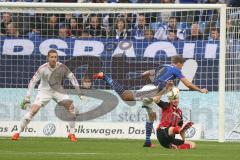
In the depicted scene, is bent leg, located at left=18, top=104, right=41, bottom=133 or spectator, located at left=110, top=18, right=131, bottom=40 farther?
spectator, located at left=110, top=18, right=131, bottom=40

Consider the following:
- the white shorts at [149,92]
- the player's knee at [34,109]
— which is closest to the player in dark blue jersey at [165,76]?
the white shorts at [149,92]

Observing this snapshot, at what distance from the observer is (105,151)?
1641cm

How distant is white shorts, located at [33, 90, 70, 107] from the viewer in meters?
21.0

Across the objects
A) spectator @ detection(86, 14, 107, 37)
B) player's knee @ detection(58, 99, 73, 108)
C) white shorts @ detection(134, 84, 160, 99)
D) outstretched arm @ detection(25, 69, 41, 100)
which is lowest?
player's knee @ detection(58, 99, 73, 108)

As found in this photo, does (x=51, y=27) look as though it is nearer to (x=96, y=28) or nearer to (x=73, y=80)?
(x=96, y=28)

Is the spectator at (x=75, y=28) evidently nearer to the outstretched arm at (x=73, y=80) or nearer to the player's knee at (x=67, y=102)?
the outstretched arm at (x=73, y=80)

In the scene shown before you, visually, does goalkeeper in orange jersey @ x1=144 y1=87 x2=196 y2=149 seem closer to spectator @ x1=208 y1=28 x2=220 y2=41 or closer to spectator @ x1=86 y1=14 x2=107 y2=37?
spectator @ x1=208 y1=28 x2=220 y2=41

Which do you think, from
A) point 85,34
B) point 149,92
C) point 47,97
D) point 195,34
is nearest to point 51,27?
point 85,34

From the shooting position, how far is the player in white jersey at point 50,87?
20.6 meters

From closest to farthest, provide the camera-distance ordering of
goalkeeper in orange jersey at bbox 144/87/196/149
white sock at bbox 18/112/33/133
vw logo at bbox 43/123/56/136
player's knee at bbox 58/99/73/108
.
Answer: goalkeeper in orange jersey at bbox 144/87/196/149 → white sock at bbox 18/112/33/133 → player's knee at bbox 58/99/73/108 → vw logo at bbox 43/123/56/136

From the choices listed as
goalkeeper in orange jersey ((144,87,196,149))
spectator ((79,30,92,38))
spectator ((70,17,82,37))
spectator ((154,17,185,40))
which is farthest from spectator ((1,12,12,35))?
goalkeeper in orange jersey ((144,87,196,149))

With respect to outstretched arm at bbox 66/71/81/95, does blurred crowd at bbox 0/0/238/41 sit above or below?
above

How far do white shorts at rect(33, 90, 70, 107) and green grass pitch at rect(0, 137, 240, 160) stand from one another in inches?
57.7

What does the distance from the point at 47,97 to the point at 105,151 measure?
5028mm
